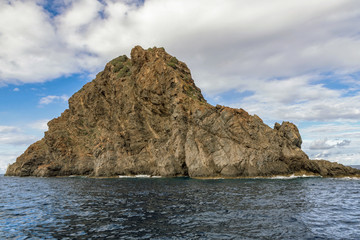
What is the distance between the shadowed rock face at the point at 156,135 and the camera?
69438mm

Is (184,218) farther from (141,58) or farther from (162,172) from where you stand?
(141,58)

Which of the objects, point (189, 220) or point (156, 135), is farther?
point (156, 135)

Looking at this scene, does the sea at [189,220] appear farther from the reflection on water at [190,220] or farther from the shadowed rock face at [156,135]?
the shadowed rock face at [156,135]

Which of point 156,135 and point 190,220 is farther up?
point 156,135

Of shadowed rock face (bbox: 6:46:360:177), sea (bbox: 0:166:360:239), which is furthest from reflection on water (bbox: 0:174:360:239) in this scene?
shadowed rock face (bbox: 6:46:360:177)

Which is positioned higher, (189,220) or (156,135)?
(156,135)

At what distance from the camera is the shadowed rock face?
69438 millimetres

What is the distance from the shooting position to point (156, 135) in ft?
298

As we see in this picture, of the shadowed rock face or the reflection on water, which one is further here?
the shadowed rock face

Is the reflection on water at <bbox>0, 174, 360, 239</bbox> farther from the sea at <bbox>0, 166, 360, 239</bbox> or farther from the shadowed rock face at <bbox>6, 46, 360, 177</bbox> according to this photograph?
the shadowed rock face at <bbox>6, 46, 360, 177</bbox>

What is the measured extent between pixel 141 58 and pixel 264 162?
207 feet

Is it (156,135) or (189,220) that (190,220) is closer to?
(189,220)

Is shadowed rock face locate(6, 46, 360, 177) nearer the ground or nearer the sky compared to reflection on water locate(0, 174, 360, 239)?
nearer the sky

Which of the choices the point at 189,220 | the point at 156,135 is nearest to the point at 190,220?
the point at 189,220
